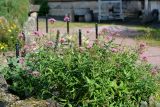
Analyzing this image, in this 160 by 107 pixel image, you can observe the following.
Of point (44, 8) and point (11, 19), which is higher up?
point (44, 8)

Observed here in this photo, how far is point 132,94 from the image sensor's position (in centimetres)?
754

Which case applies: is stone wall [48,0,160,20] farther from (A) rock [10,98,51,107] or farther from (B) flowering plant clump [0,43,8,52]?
(A) rock [10,98,51,107]

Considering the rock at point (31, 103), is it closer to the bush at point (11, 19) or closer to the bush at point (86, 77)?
the bush at point (86, 77)

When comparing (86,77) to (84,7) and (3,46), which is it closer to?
(3,46)

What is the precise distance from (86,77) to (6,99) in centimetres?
119

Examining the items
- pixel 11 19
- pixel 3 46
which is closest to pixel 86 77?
pixel 3 46

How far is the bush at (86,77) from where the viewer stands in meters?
7.28

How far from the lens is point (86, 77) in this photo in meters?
7.27

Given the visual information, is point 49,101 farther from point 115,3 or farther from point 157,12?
point 115,3

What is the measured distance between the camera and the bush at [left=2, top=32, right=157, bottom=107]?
7.28 m

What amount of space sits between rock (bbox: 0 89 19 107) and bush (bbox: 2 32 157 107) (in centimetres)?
14

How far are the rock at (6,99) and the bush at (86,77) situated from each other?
0.14m

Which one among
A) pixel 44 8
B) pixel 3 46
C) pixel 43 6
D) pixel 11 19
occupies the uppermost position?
pixel 43 6

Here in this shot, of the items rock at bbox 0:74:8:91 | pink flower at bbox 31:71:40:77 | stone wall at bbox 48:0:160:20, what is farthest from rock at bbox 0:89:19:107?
stone wall at bbox 48:0:160:20
